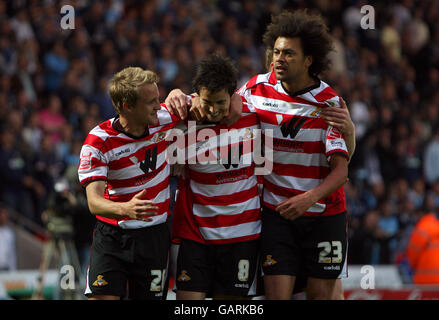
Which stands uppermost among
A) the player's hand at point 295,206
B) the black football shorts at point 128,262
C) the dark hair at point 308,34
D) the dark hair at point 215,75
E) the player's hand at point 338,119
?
the dark hair at point 308,34

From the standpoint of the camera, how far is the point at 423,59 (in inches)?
582

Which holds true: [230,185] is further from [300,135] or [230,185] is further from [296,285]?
[296,285]

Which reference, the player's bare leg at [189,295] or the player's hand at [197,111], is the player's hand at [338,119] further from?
the player's bare leg at [189,295]

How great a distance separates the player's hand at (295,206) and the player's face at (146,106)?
1073mm

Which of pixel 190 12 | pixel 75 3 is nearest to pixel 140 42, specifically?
pixel 75 3

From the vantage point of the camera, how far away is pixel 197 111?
454 centimetres

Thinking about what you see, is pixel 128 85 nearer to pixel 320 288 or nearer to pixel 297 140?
pixel 297 140

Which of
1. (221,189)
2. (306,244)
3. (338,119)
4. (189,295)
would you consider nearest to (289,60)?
(338,119)

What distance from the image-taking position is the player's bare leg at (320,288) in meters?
4.77

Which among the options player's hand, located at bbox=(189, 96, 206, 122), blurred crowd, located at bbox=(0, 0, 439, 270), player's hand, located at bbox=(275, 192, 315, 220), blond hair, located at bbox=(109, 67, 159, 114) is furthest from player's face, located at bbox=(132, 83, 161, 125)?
blurred crowd, located at bbox=(0, 0, 439, 270)

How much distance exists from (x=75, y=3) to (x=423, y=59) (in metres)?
8.01

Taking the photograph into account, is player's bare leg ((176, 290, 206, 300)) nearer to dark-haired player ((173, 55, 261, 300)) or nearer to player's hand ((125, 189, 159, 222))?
dark-haired player ((173, 55, 261, 300))

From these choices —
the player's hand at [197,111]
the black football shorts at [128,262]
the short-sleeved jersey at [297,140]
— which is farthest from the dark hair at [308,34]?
the black football shorts at [128,262]

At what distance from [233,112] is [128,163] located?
82 centimetres
